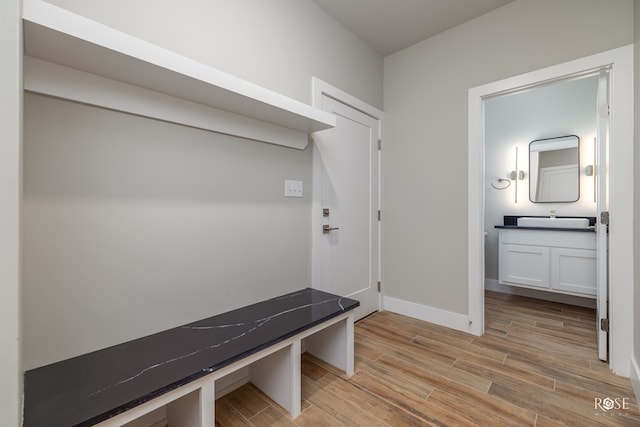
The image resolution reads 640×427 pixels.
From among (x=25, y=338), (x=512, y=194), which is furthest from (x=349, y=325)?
(x=512, y=194)

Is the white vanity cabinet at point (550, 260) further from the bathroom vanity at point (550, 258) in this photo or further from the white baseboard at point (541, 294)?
the white baseboard at point (541, 294)

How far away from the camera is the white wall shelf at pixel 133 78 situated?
0.88m

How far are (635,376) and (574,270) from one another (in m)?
1.53

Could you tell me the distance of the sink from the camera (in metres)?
3.02

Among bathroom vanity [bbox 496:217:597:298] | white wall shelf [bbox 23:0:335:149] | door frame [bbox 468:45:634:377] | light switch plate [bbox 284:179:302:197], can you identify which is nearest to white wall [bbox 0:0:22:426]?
white wall shelf [bbox 23:0:335:149]

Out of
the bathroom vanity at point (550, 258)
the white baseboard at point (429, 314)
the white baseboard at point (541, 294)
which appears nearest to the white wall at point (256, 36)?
the white baseboard at point (429, 314)

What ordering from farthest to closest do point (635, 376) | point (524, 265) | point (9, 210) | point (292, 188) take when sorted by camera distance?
1. point (524, 265)
2. point (292, 188)
3. point (635, 376)
4. point (9, 210)

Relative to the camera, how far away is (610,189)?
177 cm

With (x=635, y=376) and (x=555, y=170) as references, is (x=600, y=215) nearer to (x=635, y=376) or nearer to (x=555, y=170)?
(x=635, y=376)

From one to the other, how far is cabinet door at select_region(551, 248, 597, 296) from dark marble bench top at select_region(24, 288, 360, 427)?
8.93 feet

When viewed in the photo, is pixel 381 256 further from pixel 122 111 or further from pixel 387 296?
pixel 122 111

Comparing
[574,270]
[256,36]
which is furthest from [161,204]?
[574,270]

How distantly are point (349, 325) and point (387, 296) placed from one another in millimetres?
1272

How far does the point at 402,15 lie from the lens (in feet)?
7.51
